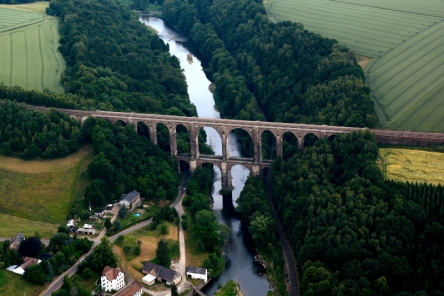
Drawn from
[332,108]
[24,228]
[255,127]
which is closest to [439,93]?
[332,108]

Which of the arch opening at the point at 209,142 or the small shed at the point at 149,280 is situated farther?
the arch opening at the point at 209,142

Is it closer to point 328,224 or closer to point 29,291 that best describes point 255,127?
point 328,224

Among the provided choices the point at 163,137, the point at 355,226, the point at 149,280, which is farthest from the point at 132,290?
the point at 163,137

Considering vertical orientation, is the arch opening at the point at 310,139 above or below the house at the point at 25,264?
above

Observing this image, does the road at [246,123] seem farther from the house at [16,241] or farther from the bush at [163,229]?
the house at [16,241]

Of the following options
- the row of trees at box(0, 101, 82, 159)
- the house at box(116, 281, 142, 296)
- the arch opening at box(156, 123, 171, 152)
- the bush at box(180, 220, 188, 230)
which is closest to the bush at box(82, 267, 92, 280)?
the house at box(116, 281, 142, 296)

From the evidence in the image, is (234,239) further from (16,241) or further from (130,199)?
(16,241)

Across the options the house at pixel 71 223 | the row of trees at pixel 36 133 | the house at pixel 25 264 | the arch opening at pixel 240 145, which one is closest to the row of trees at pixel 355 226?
the arch opening at pixel 240 145
